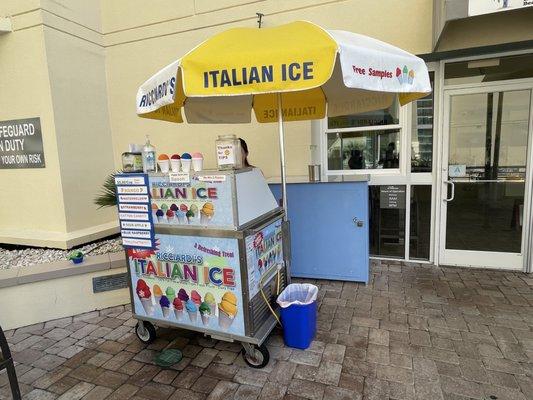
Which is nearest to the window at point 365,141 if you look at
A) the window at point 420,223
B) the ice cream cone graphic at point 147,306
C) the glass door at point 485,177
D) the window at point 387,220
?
the window at point 387,220

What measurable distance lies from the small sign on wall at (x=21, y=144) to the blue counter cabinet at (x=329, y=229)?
3.30m

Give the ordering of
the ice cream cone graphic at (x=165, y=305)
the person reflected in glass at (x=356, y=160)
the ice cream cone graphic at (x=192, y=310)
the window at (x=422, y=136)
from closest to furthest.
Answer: the ice cream cone graphic at (x=192, y=310)
the ice cream cone graphic at (x=165, y=305)
the window at (x=422, y=136)
the person reflected in glass at (x=356, y=160)

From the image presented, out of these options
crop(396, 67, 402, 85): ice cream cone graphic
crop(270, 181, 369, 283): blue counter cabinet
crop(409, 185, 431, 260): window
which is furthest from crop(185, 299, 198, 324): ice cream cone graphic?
crop(409, 185, 431, 260): window

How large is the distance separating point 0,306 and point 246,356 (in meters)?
2.64

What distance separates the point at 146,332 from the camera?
304 centimetres

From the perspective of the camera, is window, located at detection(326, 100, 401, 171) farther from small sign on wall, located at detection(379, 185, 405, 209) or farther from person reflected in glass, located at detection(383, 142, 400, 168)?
small sign on wall, located at detection(379, 185, 405, 209)

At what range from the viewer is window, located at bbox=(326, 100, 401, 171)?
4.54 metres

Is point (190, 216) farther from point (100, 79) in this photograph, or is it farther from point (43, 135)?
point (100, 79)

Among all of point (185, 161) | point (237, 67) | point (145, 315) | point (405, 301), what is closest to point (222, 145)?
point (185, 161)

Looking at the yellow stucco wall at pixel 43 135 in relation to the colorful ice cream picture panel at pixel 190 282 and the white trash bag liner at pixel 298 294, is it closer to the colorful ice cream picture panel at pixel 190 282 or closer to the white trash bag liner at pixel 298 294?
the colorful ice cream picture panel at pixel 190 282

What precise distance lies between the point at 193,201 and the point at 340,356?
1.73 meters

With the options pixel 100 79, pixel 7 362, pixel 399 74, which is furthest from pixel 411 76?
pixel 100 79

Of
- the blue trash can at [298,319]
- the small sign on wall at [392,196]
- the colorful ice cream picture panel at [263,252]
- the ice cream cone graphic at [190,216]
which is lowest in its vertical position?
the blue trash can at [298,319]

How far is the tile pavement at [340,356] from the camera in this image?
2.40m
